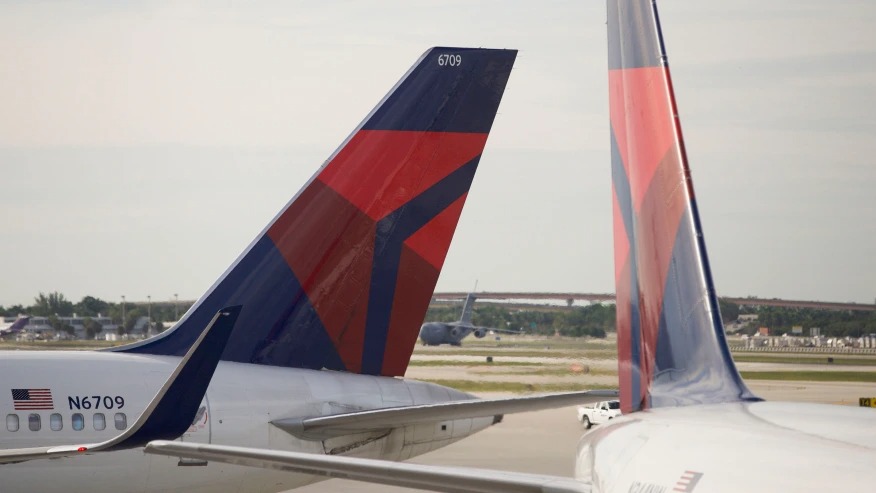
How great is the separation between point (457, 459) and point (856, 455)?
1160 inches

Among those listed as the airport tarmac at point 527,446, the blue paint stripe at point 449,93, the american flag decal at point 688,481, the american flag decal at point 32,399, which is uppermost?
the blue paint stripe at point 449,93

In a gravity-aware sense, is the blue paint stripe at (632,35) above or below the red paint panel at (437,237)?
above

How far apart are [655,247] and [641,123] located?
0.89 meters

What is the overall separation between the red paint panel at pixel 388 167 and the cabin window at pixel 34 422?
14.8ft

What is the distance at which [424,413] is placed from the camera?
40.4 feet

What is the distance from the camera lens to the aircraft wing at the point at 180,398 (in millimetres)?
9547

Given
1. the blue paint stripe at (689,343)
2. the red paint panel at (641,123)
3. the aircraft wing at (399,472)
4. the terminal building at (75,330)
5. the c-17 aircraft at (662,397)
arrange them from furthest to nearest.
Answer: the terminal building at (75,330) → the red paint panel at (641,123) → the blue paint stripe at (689,343) → the aircraft wing at (399,472) → the c-17 aircraft at (662,397)

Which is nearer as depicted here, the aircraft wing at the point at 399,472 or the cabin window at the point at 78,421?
the aircraft wing at the point at 399,472

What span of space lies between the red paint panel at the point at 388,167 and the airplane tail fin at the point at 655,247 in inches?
271

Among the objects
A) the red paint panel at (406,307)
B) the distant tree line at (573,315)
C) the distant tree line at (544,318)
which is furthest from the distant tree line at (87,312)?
the red paint panel at (406,307)

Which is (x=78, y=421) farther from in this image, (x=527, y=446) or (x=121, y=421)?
(x=527, y=446)

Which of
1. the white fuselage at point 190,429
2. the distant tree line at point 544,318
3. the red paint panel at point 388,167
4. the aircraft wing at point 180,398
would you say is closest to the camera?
the aircraft wing at point 180,398

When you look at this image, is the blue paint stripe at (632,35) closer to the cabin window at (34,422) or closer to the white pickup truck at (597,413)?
the cabin window at (34,422)

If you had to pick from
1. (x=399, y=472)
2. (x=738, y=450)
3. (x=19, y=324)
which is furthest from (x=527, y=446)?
(x=19, y=324)
